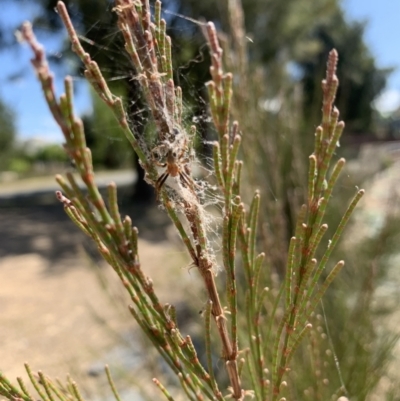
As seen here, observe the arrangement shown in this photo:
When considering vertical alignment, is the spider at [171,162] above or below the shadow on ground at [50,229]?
below

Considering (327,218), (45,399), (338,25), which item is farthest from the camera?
(338,25)

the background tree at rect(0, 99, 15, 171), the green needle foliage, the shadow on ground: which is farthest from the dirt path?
the background tree at rect(0, 99, 15, 171)

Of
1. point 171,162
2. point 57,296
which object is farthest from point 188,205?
point 57,296

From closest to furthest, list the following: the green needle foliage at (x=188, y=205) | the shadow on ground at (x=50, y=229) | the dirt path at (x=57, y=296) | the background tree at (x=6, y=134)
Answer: the green needle foliage at (x=188, y=205) → the dirt path at (x=57, y=296) → the shadow on ground at (x=50, y=229) → the background tree at (x=6, y=134)

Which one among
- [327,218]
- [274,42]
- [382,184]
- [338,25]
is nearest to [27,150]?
[338,25]

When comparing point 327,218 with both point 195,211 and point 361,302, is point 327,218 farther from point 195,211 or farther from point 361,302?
point 195,211

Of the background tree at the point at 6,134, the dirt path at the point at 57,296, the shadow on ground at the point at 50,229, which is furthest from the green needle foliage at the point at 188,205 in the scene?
the background tree at the point at 6,134

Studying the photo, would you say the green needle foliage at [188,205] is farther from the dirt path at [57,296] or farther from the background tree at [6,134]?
the background tree at [6,134]

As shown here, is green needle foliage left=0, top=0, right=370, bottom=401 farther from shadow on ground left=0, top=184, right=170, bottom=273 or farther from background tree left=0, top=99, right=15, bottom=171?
background tree left=0, top=99, right=15, bottom=171

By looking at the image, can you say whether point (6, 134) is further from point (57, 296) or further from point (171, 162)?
point (171, 162)
